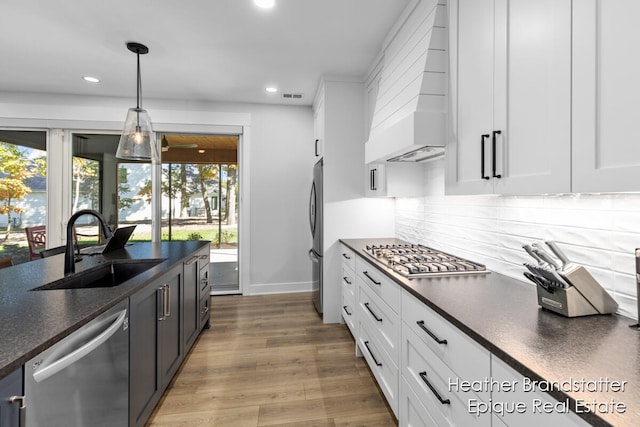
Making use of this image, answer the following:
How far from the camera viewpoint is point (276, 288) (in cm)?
428

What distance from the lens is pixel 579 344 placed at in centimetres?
88

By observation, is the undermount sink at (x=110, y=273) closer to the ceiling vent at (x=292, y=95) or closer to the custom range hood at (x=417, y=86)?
the custom range hood at (x=417, y=86)

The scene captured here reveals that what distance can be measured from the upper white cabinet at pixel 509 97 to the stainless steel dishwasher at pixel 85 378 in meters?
1.68

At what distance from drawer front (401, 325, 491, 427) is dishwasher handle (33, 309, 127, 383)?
1284 mm

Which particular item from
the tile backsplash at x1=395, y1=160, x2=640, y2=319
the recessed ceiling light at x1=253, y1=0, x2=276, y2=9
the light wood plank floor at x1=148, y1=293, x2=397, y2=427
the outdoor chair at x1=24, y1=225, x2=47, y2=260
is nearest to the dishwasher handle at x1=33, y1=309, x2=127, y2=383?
the light wood plank floor at x1=148, y1=293, x2=397, y2=427

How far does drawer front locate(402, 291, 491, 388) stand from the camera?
3.22 ft

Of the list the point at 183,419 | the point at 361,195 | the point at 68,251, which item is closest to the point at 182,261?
the point at 68,251

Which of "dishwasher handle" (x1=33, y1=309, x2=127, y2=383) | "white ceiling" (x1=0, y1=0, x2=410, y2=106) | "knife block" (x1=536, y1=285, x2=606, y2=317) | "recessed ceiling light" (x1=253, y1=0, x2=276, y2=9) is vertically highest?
"white ceiling" (x1=0, y1=0, x2=410, y2=106)

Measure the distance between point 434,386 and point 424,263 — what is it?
73cm

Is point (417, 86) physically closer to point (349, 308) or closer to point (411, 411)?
point (411, 411)

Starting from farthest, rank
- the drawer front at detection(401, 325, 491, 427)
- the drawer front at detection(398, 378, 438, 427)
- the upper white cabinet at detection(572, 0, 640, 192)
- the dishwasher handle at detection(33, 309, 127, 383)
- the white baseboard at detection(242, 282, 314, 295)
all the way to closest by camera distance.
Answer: the white baseboard at detection(242, 282, 314, 295) → the drawer front at detection(398, 378, 438, 427) → the drawer front at detection(401, 325, 491, 427) → the dishwasher handle at detection(33, 309, 127, 383) → the upper white cabinet at detection(572, 0, 640, 192)

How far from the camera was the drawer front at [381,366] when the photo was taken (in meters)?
1.68

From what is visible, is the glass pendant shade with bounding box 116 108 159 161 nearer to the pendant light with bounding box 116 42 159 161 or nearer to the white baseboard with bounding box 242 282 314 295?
the pendant light with bounding box 116 42 159 161

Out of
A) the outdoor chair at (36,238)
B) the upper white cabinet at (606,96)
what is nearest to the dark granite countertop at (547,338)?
the upper white cabinet at (606,96)
